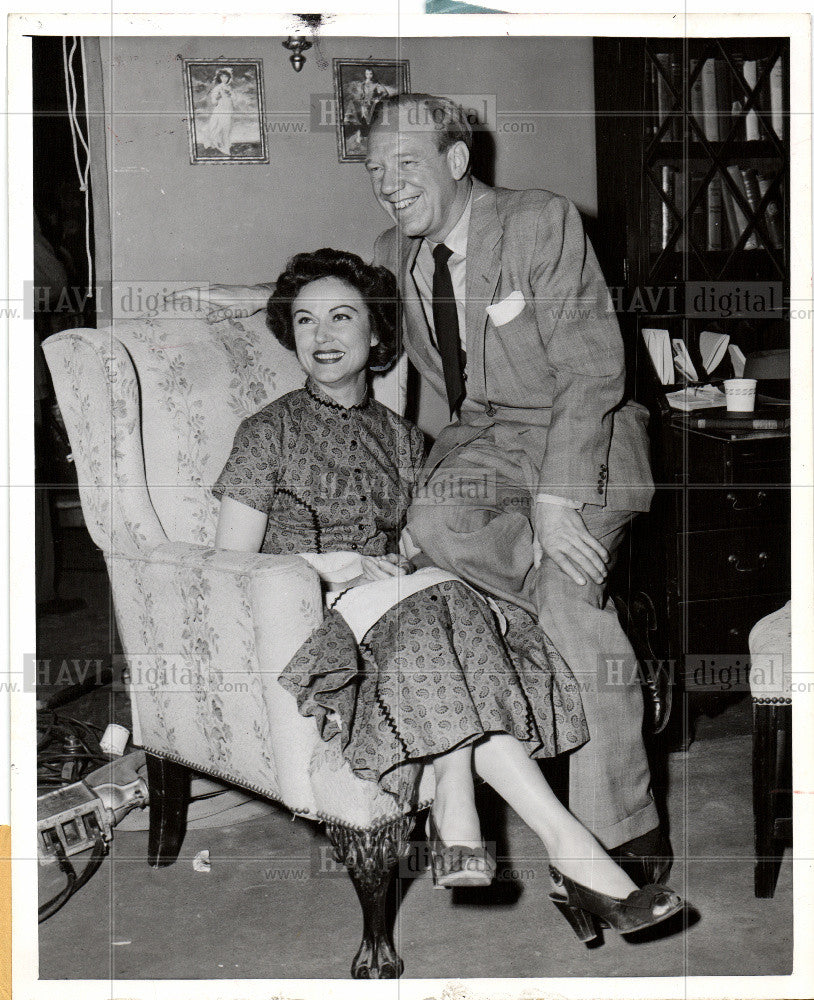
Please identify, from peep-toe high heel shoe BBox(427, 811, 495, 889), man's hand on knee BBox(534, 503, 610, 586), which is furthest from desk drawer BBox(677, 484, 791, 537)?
peep-toe high heel shoe BBox(427, 811, 495, 889)

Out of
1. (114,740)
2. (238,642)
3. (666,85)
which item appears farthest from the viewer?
(666,85)

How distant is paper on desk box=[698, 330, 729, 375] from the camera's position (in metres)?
2.85

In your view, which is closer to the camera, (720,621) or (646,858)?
(646,858)

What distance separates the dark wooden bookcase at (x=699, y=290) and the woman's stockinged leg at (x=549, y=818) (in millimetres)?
878

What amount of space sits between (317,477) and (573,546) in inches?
21.1

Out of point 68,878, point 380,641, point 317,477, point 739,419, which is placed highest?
point 739,419

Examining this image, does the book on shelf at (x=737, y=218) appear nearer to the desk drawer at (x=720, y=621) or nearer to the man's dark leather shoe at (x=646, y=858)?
the desk drawer at (x=720, y=621)

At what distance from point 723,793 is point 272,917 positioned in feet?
3.54

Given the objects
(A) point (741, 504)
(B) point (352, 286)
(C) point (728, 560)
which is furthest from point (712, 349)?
(B) point (352, 286)

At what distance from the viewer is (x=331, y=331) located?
7.01 feet

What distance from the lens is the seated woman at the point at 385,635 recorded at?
5.99 ft

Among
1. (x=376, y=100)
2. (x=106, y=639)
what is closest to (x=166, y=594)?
(x=106, y=639)

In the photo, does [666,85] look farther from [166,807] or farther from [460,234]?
[166,807]

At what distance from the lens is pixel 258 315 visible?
7.48 feet
